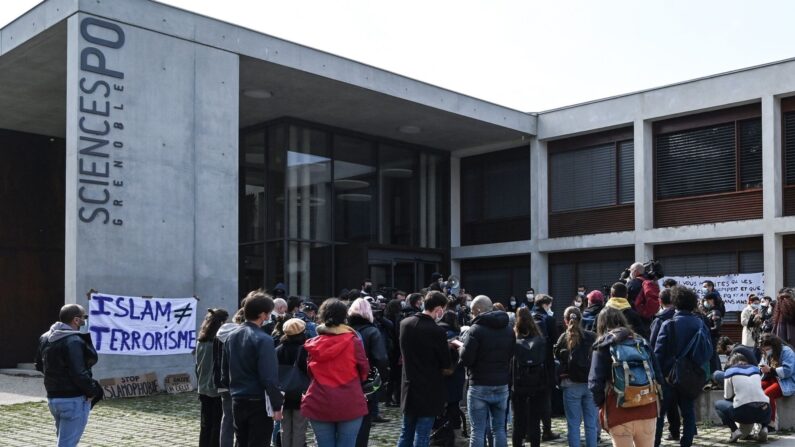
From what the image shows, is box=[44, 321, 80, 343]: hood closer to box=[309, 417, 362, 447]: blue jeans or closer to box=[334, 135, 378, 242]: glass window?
box=[309, 417, 362, 447]: blue jeans

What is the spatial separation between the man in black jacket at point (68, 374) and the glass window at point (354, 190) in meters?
15.3

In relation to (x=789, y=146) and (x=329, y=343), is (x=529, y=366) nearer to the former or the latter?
(x=329, y=343)

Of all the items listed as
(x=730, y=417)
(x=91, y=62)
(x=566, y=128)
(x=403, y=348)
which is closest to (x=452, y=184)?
(x=566, y=128)

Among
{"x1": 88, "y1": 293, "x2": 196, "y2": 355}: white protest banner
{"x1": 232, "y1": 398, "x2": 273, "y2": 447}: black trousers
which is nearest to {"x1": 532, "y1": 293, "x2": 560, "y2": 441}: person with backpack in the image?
{"x1": 232, "y1": 398, "x2": 273, "y2": 447}: black trousers

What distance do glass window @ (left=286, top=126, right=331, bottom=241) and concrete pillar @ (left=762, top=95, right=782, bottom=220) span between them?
10951 millimetres

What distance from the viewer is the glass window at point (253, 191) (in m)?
22.2

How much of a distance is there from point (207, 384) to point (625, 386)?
425cm

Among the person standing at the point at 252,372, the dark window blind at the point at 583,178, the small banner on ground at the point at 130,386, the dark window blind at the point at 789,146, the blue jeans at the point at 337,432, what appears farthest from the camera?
the dark window blind at the point at 583,178

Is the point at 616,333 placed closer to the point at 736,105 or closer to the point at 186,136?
the point at 186,136

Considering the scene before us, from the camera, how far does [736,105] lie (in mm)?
20266

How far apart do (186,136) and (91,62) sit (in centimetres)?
225

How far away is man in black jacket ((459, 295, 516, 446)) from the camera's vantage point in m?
8.35

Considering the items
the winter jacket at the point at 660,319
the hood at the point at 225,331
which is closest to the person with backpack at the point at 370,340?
the hood at the point at 225,331

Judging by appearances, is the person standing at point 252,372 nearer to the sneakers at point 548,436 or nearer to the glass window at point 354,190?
the sneakers at point 548,436
